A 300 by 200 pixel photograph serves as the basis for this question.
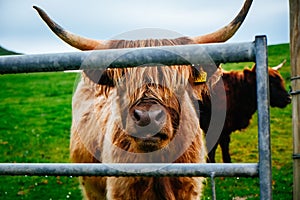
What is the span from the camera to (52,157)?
11.1 metres

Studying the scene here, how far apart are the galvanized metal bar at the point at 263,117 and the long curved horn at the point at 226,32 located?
50.6 inches

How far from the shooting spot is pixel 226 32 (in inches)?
124

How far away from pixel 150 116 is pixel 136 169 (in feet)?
4.26

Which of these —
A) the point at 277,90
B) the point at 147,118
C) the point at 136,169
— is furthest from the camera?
the point at 277,90

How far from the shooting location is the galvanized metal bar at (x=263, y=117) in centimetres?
131

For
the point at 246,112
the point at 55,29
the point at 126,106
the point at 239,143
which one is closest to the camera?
the point at 55,29

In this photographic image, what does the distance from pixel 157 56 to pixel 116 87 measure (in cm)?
196

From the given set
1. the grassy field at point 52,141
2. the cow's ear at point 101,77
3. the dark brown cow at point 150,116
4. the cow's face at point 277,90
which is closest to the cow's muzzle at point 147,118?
the dark brown cow at point 150,116

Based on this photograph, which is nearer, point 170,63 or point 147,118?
point 170,63

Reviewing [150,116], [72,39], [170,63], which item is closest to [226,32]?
[150,116]

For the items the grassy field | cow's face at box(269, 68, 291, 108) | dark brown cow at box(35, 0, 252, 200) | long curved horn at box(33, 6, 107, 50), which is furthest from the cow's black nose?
cow's face at box(269, 68, 291, 108)

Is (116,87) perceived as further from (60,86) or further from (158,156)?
(60,86)

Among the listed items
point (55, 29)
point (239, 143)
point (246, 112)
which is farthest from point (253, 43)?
point (239, 143)

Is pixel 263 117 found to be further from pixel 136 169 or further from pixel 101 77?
pixel 101 77
